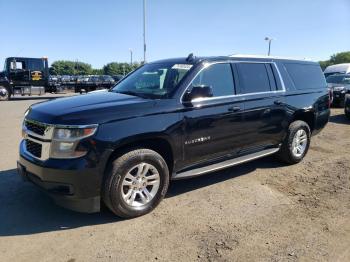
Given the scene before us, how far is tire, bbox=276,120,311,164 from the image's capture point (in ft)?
19.5

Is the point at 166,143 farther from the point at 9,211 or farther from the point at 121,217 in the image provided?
the point at 9,211

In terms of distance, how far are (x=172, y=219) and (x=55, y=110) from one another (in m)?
1.85

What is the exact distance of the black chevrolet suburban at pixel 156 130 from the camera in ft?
11.7

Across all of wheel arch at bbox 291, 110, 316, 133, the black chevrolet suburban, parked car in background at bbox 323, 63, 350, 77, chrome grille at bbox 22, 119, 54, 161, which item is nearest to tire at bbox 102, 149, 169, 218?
the black chevrolet suburban

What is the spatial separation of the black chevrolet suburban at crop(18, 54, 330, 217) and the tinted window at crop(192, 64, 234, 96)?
0.05 feet

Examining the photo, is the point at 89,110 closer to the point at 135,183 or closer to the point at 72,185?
the point at 72,185

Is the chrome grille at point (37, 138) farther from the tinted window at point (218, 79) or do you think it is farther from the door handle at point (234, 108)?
the door handle at point (234, 108)

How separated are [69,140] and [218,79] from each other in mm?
2315

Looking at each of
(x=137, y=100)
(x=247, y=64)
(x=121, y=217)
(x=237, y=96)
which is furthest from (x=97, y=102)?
(x=247, y=64)

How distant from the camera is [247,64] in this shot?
5246 millimetres

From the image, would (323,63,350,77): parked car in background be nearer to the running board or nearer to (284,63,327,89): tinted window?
(284,63,327,89): tinted window

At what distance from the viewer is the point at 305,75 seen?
21.0 ft

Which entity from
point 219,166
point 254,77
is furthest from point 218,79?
point 219,166

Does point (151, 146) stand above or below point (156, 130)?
below
